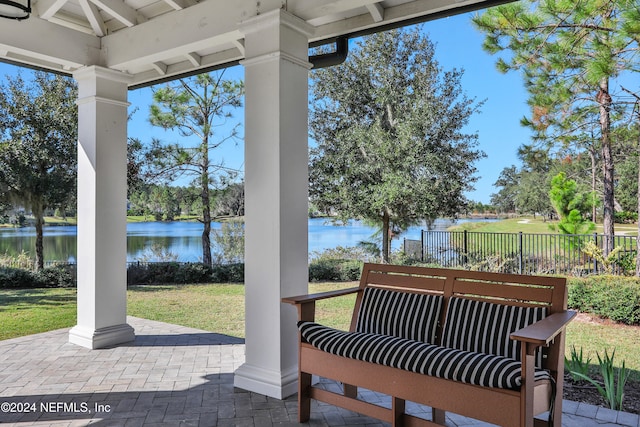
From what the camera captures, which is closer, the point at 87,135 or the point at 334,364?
the point at 334,364

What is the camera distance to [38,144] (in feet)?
27.3

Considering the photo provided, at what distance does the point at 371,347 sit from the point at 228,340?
2.25 metres

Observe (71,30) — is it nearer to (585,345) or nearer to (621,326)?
(585,345)

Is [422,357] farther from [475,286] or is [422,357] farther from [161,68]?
[161,68]

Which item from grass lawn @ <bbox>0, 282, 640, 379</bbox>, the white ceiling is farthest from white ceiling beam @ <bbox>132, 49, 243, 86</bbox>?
grass lawn @ <bbox>0, 282, 640, 379</bbox>

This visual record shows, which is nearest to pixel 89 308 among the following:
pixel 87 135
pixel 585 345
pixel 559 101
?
pixel 87 135

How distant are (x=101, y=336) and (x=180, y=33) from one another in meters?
2.48

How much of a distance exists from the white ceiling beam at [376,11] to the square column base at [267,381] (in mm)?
2285

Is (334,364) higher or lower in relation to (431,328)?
lower

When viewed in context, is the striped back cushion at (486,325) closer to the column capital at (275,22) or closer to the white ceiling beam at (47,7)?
the column capital at (275,22)

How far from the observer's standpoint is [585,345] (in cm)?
530

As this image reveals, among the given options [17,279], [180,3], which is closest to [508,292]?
[180,3]

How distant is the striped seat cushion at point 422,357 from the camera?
176 centimetres

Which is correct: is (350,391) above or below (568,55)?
below
